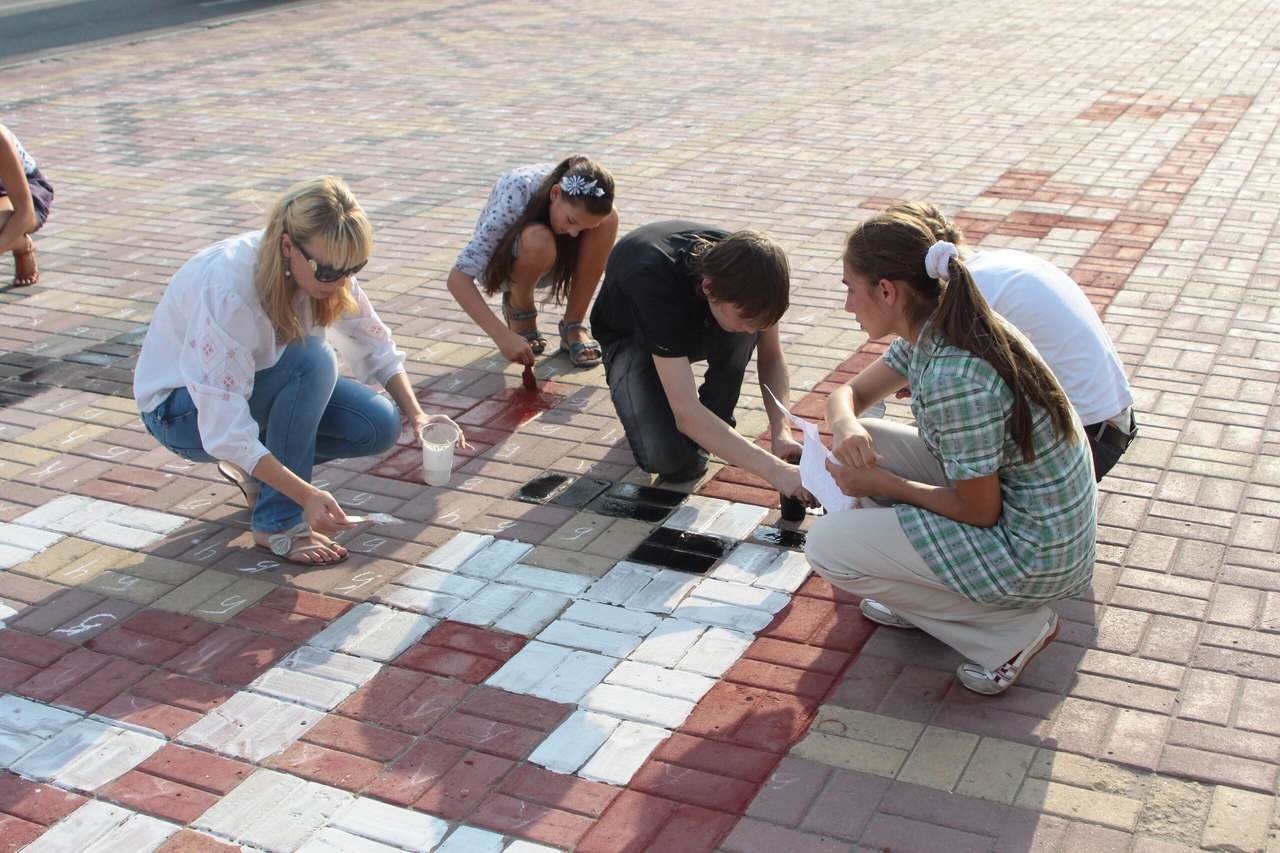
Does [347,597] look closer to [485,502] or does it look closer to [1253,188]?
[485,502]

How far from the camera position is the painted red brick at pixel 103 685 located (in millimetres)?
3441

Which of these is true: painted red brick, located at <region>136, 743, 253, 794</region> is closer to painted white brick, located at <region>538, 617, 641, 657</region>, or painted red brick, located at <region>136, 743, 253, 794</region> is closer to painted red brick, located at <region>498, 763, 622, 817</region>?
painted red brick, located at <region>498, 763, 622, 817</region>

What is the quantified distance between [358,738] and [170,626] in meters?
0.86

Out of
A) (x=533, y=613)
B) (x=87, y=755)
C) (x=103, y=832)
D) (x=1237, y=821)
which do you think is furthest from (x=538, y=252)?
(x=1237, y=821)

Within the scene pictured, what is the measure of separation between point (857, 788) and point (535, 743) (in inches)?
31.2

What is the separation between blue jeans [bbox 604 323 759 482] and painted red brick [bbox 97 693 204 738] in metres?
1.79

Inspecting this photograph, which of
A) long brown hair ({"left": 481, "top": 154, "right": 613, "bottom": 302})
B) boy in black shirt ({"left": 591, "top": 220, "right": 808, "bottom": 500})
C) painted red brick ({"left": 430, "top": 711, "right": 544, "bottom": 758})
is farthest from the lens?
long brown hair ({"left": 481, "top": 154, "right": 613, "bottom": 302})

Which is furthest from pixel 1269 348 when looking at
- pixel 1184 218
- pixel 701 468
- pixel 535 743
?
pixel 535 743

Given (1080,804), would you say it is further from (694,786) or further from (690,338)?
(690,338)

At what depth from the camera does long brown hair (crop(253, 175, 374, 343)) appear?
12.2 ft

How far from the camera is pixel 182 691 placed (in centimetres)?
348

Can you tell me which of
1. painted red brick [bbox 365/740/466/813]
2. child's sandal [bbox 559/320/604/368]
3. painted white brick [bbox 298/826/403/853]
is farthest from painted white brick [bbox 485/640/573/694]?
child's sandal [bbox 559/320/604/368]

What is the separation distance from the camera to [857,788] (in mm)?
3018

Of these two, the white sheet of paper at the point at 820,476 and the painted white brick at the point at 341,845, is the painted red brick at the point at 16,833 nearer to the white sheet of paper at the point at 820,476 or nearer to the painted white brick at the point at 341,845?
the painted white brick at the point at 341,845
